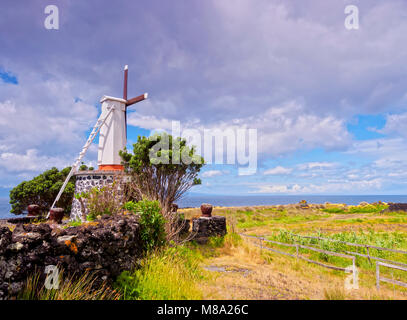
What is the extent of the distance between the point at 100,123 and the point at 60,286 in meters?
14.4

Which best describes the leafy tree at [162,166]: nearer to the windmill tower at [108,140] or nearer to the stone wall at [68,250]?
the windmill tower at [108,140]

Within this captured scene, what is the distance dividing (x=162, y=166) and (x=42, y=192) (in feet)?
41.2

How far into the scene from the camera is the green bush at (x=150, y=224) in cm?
707

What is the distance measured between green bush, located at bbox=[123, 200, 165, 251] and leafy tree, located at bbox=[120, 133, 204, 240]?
4.32 metres

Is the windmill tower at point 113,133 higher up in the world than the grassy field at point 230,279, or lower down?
higher up

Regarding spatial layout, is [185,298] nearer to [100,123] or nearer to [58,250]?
[58,250]

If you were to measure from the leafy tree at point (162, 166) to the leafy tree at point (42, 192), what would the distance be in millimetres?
8927

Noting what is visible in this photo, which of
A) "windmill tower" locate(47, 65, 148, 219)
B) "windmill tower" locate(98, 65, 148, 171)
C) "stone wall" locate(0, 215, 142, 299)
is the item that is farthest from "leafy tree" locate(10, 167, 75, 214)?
"stone wall" locate(0, 215, 142, 299)

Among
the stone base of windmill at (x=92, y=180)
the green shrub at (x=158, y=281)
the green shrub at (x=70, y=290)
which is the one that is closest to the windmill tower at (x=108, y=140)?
the stone base of windmill at (x=92, y=180)

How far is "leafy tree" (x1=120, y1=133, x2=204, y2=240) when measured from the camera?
1242 centimetres

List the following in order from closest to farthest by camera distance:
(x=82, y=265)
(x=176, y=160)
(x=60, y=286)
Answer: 1. (x=60, y=286)
2. (x=82, y=265)
3. (x=176, y=160)

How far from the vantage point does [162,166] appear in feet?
40.9
